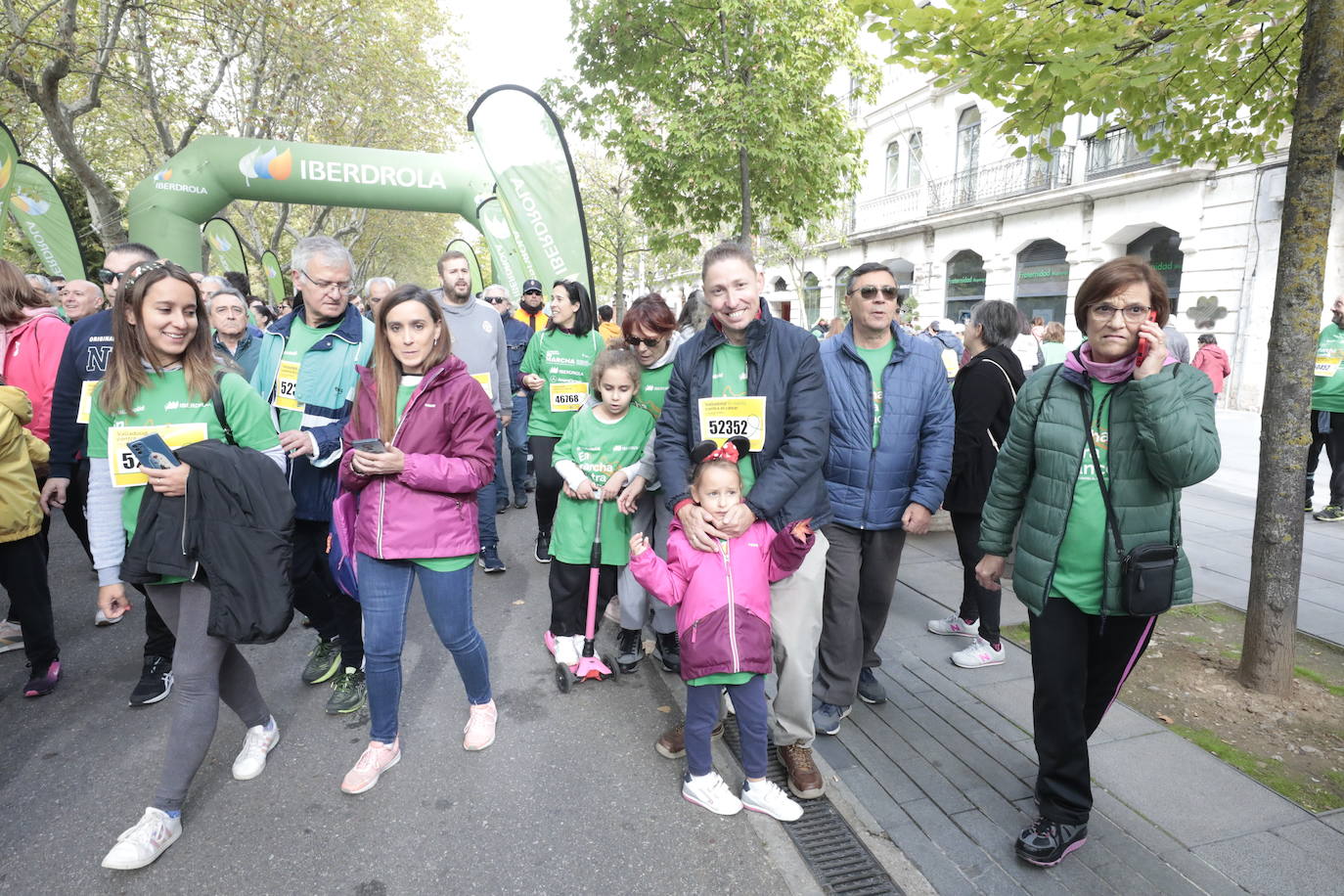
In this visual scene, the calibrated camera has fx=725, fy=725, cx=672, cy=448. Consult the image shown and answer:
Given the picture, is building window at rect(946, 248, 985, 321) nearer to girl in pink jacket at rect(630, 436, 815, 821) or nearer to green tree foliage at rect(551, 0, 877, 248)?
green tree foliage at rect(551, 0, 877, 248)

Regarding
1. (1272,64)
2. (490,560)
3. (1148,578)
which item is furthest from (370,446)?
(1272,64)

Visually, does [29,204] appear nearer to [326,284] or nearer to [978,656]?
[326,284]

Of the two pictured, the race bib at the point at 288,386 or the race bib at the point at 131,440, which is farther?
the race bib at the point at 288,386

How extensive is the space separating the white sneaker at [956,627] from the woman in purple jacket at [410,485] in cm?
287

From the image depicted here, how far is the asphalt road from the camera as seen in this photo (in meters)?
2.46

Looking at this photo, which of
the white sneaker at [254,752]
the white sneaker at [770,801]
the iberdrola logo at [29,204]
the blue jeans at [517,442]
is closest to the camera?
the white sneaker at [770,801]

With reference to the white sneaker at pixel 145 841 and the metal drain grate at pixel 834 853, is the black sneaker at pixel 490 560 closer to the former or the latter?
the white sneaker at pixel 145 841

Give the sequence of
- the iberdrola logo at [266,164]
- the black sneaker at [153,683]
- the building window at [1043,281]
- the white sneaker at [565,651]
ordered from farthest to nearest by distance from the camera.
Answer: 1. the building window at [1043,281]
2. the iberdrola logo at [266,164]
3. the white sneaker at [565,651]
4. the black sneaker at [153,683]

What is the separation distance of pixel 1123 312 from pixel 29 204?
13408 mm

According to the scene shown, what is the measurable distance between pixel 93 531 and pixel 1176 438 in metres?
3.67

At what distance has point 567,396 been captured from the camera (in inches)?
205

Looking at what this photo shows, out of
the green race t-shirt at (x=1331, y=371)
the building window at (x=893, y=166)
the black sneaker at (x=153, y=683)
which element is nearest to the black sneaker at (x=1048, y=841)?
the black sneaker at (x=153, y=683)

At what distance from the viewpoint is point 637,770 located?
3.07m

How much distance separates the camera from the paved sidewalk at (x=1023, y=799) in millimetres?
2412
